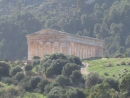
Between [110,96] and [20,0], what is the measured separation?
136 m

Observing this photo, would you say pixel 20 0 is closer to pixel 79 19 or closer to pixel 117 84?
pixel 79 19

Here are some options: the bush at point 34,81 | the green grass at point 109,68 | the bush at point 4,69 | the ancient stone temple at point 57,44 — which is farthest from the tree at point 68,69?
the ancient stone temple at point 57,44

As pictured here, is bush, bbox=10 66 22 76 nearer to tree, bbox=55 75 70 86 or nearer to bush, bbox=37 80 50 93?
bush, bbox=37 80 50 93

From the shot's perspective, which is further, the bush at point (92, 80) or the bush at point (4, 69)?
the bush at point (4, 69)

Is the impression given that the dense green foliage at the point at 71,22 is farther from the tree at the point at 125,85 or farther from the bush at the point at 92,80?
the tree at the point at 125,85

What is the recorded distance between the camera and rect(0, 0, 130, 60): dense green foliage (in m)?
157

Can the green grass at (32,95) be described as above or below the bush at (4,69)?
below

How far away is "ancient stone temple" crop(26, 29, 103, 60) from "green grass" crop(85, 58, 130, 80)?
10242 mm

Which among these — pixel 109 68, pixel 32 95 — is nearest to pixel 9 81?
pixel 32 95

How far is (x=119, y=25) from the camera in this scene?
16850 centimetres

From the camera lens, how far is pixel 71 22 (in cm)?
17425

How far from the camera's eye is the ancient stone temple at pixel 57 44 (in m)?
113

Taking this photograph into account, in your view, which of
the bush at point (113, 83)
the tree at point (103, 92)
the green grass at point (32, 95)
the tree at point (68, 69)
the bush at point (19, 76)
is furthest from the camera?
the bush at point (19, 76)

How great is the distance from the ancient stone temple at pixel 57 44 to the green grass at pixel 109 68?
403 inches
